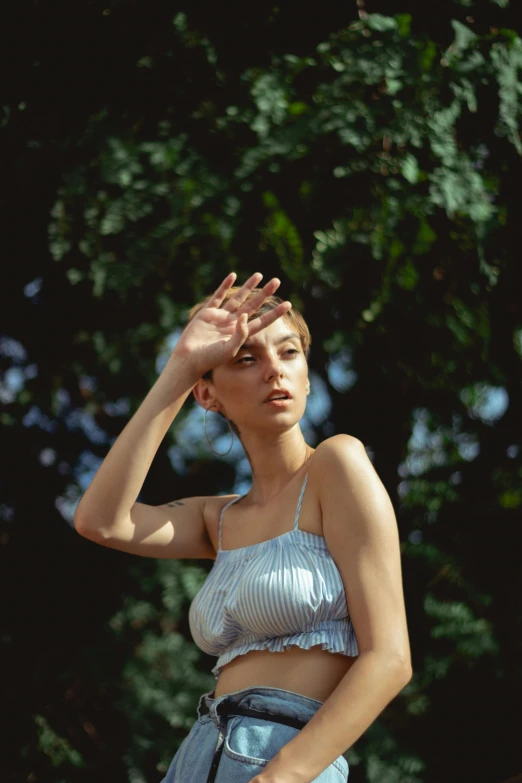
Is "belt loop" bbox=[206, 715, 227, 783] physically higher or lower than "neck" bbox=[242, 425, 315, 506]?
lower

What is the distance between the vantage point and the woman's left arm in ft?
5.00

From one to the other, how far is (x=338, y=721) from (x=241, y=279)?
2156 millimetres

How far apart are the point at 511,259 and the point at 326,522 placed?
2.14 metres

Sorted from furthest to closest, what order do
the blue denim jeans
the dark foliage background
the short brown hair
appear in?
the dark foliage background
the short brown hair
the blue denim jeans

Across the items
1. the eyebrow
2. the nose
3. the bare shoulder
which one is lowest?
the bare shoulder

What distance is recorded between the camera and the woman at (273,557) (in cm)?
159

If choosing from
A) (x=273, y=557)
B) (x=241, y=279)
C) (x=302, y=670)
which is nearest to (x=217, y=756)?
(x=302, y=670)

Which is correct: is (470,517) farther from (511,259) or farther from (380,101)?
(380,101)

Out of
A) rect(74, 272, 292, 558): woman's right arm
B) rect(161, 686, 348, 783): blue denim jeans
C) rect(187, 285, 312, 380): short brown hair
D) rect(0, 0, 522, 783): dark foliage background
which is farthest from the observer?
rect(0, 0, 522, 783): dark foliage background

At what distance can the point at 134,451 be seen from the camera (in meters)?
1.90

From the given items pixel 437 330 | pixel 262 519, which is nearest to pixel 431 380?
pixel 437 330

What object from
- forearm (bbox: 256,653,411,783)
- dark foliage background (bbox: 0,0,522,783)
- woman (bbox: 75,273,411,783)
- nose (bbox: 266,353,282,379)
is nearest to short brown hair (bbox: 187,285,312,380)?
woman (bbox: 75,273,411,783)

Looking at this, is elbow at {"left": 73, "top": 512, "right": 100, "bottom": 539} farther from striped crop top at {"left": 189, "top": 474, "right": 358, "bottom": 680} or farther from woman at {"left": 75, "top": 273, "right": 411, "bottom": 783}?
striped crop top at {"left": 189, "top": 474, "right": 358, "bottom": 680}

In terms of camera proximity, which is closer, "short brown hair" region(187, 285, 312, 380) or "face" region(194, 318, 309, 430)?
"face" region(194, 318, 309, 430)
